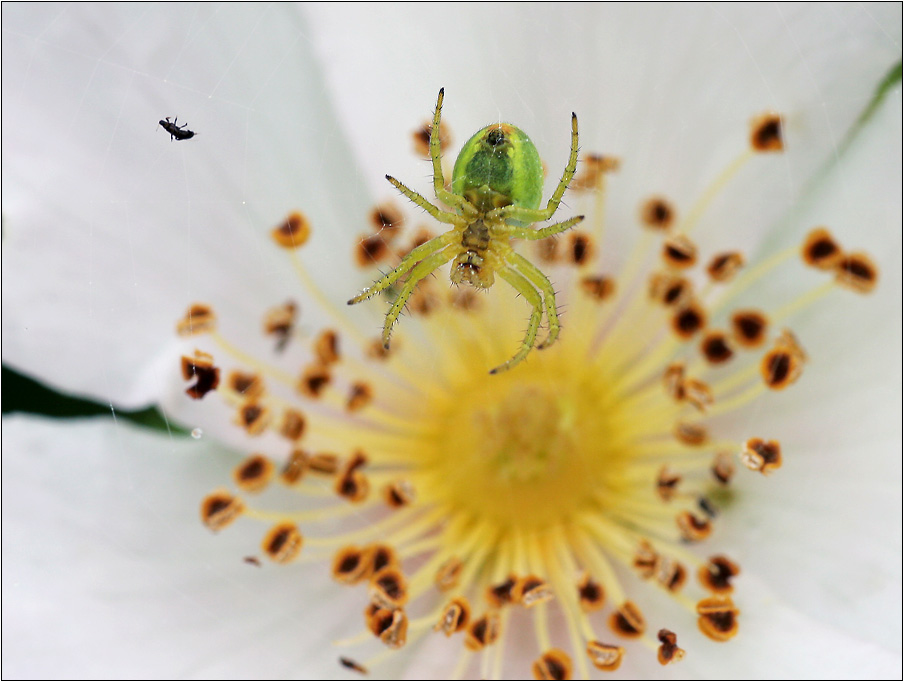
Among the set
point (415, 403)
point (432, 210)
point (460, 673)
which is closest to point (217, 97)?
point (432, 210)

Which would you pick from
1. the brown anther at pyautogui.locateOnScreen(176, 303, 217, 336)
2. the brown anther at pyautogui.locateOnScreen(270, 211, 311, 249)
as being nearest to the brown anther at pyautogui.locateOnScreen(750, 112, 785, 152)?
the brown anther at pyautogui.locateOnScreen(270, 211, 311, 249)

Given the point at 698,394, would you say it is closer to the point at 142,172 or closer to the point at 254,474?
the point at 254,474

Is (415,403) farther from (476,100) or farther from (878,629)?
(878,629)

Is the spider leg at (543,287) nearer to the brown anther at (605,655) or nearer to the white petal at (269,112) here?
the white petal at (269,112)

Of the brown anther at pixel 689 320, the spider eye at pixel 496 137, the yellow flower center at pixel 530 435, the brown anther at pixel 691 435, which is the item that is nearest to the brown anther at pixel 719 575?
the yellow flower center at pixel 530 435

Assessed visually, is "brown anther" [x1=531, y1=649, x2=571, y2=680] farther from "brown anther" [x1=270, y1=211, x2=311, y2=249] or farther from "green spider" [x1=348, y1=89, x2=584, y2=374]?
"brown anther" [x1=270, y1=211, x2=311, y2=249]

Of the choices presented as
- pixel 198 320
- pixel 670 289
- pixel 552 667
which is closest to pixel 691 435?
pixel 670 289
